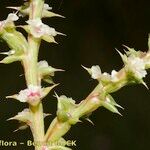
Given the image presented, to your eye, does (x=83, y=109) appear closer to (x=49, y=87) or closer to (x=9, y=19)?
(x=49, y=87)

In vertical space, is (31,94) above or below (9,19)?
below

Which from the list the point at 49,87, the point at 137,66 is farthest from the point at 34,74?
the point at 137,66

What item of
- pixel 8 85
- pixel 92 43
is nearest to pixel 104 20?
pixel 92 43

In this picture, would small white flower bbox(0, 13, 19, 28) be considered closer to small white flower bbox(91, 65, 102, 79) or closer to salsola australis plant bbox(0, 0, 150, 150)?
salsola australis plant bbox(0, 0, 150, 150)

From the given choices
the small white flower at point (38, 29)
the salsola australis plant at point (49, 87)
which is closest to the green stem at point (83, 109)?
the salsola australis plant at point (49, 87)

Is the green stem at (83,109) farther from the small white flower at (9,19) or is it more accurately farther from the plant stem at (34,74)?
the small white flower at (9,19)

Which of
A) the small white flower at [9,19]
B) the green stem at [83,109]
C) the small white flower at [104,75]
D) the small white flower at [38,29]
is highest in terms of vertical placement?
the small white flower at [9,19]

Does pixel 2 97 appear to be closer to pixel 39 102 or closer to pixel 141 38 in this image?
pixel 141 38

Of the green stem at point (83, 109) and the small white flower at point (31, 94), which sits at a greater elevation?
the small white flower at point (31, 94)
